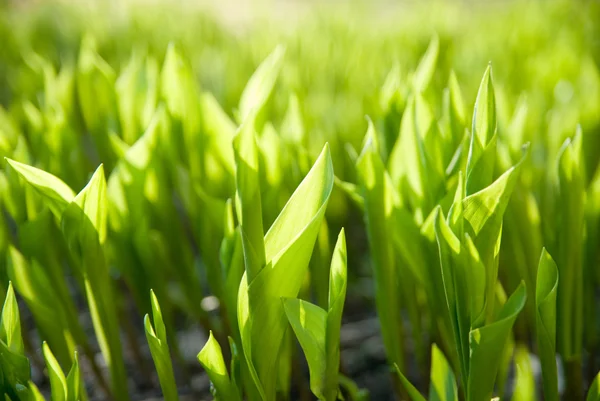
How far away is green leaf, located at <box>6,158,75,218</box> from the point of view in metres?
0.56

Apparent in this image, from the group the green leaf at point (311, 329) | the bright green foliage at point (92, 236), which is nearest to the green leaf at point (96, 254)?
the bright green foliage at point (92, 236)

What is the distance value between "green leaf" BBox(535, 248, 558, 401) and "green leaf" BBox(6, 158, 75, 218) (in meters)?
0.46

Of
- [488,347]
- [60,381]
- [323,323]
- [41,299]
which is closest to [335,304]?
[323,323]

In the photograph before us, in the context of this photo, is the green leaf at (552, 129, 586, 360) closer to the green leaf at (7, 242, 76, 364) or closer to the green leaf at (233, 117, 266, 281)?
the green leaf at (233, 117, 266, 281)

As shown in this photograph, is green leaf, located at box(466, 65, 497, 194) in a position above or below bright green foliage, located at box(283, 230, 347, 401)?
above

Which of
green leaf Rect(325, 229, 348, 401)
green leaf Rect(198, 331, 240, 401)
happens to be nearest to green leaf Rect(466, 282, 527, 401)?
green leaf Rect(325, 229, 348, 401)

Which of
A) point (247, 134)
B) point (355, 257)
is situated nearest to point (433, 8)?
point (355, 257)

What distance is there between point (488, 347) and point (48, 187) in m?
0.44

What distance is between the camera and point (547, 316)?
0.52 metres

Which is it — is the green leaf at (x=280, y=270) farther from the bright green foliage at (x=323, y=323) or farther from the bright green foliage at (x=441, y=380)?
the bright green foliage at (x=441, y=380)

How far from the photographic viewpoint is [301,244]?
1.55ft

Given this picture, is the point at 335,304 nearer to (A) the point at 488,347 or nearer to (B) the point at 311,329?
(B) the point at 311,329

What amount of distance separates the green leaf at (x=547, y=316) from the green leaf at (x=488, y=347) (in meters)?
0.03

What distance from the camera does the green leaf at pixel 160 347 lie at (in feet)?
1.68
